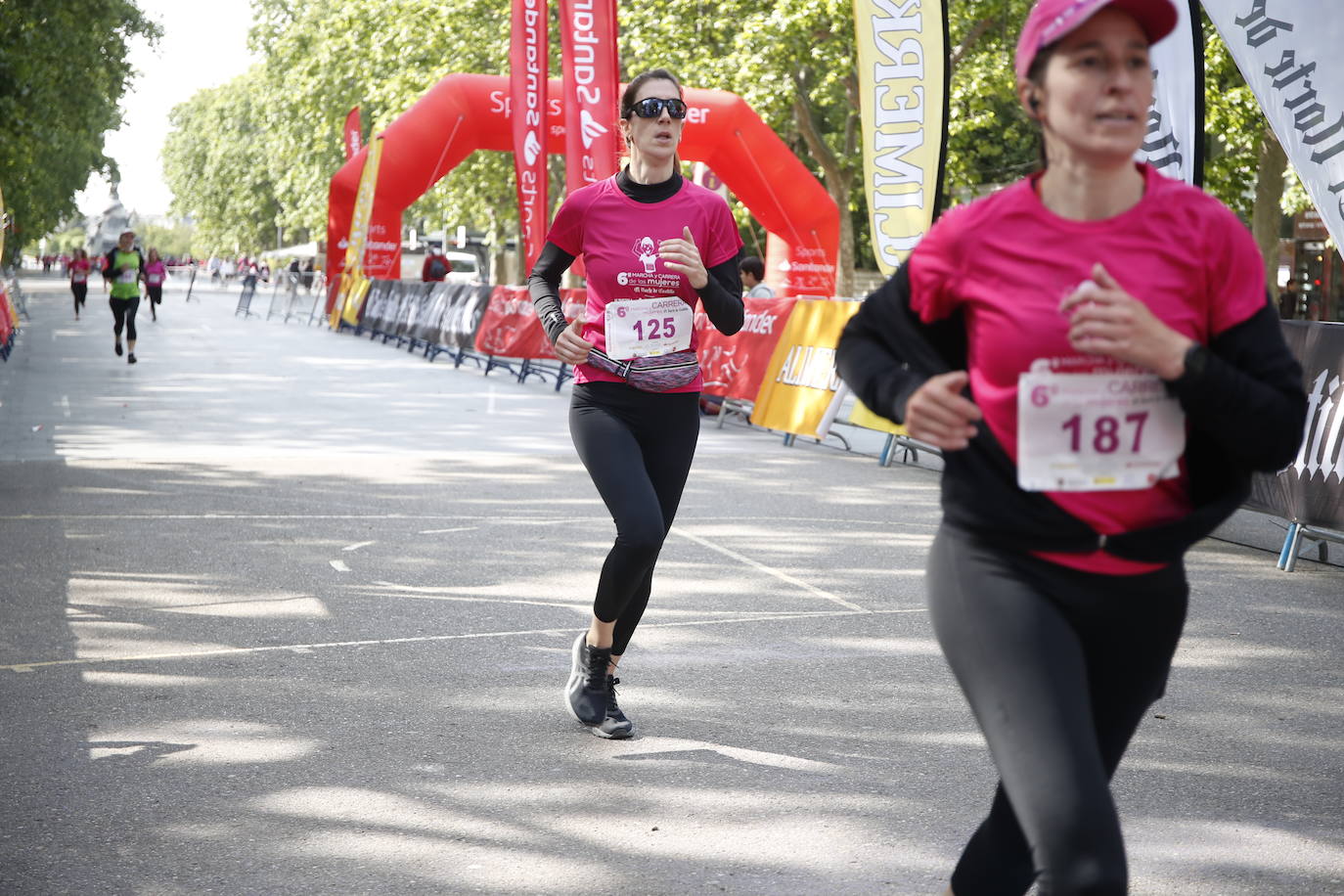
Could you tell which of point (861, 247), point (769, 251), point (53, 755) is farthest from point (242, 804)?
point (861, 247)

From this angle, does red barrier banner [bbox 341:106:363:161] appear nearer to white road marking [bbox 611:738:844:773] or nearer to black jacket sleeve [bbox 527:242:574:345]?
black jacket sleeve [bbox 527:242:574:345]

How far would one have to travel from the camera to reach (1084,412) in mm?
2613

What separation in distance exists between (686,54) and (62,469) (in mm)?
21996

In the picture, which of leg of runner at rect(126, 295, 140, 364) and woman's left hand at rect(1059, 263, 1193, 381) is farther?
leg of runner at rect(126, 295, 140, 364)

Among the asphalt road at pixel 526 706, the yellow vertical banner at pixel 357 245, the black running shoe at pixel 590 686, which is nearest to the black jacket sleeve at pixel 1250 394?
the asphalt road at pixel 526 706

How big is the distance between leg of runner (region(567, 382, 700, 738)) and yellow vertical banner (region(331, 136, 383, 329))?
74.5 feet

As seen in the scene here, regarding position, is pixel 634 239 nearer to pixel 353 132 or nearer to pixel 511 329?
pixel 511 329

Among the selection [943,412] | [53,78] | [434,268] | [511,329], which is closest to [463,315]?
[511,329]

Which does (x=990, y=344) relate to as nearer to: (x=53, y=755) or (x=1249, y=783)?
(x=1249, y=783)

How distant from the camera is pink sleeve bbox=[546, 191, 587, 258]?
208 inches

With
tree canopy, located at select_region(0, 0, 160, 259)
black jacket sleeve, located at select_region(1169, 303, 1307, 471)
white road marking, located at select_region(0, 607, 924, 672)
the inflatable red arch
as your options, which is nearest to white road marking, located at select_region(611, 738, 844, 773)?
white road marking, located at select_region(0, 607, 924, 672)

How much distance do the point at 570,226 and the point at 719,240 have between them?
48cm

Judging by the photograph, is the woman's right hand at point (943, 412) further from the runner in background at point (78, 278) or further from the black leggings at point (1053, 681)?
the runner in background at point (78, 278)

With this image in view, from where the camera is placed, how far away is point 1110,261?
8.43ft
